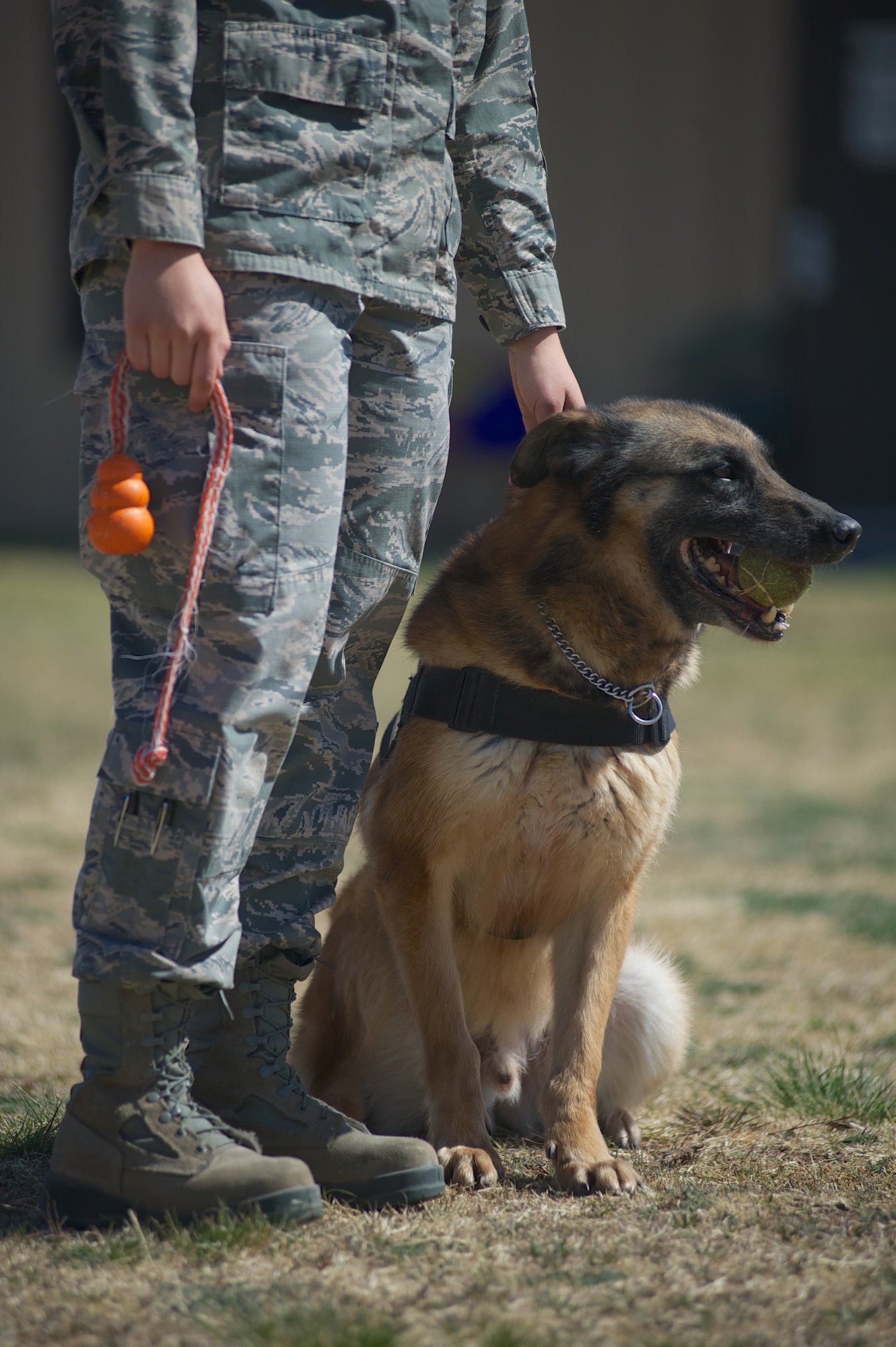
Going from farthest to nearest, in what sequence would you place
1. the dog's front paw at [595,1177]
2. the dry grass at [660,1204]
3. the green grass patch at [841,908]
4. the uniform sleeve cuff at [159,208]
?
the green grass patch at [841,908] → the dog's front paw at [595,1177] → the uniform sleeve cuff at [159,208] → the dry grass at [660,1204]

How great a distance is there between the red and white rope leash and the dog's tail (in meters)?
1.28

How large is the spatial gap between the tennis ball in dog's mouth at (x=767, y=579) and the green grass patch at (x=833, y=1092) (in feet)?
3.39

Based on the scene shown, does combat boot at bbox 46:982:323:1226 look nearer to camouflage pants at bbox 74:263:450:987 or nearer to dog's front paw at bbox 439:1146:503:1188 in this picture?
camouflage pants at bbox 74:263:450:987

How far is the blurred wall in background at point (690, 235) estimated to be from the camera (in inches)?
444

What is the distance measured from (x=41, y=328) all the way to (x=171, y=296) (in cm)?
1114

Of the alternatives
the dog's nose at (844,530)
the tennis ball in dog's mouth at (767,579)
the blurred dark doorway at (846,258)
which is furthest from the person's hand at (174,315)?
the blurred dark doorway at (846,258)

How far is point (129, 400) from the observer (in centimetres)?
187

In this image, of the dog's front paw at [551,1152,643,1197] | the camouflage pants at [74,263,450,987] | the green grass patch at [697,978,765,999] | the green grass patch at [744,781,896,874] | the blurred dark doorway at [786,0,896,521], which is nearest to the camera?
the camouflage pants at [74,263,450,987]

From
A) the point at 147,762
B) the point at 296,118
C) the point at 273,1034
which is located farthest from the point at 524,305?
the point at 273,1034

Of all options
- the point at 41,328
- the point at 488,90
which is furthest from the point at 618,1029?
the point at 41,328

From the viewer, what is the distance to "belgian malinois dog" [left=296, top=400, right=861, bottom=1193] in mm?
2365

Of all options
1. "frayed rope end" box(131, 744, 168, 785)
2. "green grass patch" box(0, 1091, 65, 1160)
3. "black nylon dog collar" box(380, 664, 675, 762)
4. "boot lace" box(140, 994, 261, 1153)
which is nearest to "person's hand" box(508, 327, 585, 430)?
"black nylon dog collar" box(380, 664, 675, 762)

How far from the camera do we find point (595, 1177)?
2.19m

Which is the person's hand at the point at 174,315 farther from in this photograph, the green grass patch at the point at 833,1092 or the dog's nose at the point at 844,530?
the green grass patch at the point at 833,1092
